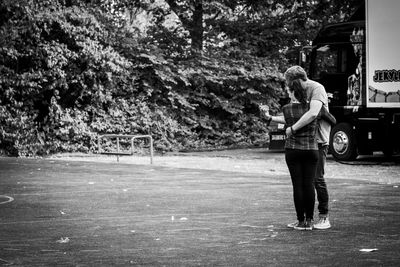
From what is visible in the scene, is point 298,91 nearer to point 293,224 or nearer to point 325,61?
point 293,224

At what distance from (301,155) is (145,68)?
60.7 ft

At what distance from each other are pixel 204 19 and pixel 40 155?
9.22 meters

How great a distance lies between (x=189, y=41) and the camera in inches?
1191

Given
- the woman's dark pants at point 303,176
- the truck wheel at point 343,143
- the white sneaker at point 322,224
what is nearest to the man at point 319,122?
the white sneaker at point 322,224

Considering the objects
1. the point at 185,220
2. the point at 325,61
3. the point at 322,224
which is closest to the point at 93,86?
the point at 325,61

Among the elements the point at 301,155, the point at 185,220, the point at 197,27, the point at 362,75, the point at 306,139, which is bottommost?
the point at 185,220

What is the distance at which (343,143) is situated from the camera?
20812 millimetres

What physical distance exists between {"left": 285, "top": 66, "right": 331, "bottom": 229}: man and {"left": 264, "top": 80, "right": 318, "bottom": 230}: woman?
68 mm

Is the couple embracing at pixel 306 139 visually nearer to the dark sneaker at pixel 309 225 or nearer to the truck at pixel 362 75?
the dark sneaker at pixel 309 225

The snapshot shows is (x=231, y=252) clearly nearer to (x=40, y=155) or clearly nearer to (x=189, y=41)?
(x=40, y=155)

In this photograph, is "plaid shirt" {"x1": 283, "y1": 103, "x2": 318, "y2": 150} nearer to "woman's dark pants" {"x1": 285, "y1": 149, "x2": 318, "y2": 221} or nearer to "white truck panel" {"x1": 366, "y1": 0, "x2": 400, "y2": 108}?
"woman's dark pants" {"x1": 285, "y1": 149, "x2": 318, "y2": 221}

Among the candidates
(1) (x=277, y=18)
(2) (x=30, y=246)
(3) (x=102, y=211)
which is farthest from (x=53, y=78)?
(2) (x=30, y=246)

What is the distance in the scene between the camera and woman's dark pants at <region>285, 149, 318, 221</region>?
928 centimetres

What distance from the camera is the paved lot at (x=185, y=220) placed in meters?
7.82
